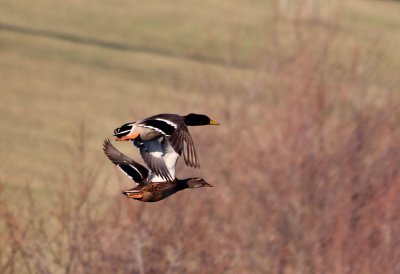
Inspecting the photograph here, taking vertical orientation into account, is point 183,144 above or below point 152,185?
above

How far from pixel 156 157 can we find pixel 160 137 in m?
0.21

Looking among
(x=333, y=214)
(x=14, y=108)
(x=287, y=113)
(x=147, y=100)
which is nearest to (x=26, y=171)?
(x=14, y=108)

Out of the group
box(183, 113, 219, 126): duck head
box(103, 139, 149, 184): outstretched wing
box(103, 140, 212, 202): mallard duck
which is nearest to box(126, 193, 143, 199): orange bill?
box(103, 140, 212, 202): mallard duck

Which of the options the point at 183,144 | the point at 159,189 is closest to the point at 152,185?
the point at 159,189

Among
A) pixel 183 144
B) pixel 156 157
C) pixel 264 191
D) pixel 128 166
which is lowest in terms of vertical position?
pixel 264 191

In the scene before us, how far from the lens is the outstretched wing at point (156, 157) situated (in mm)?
9297

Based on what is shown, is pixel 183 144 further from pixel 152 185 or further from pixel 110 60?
pixel 110 60

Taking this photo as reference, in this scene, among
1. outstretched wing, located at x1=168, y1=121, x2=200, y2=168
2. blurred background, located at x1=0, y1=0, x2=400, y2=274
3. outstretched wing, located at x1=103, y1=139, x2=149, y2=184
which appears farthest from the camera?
blurred background, located at x1=0, y1=0, x2=400, y2=274

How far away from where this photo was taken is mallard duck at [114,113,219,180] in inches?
365

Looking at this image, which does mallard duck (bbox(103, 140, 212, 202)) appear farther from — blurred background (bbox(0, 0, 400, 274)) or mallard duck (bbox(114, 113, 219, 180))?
blurred background (bbox(0, 0, 400, 274))

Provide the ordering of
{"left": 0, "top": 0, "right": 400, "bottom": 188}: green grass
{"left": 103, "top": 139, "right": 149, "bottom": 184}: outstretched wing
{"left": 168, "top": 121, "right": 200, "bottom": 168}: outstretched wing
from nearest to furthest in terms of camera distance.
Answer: {"left": 168, "top": 121, "right": 200, "bottom": 168}: outstretched wing < {"left": 103, "top": 139, "right": 149, "bottom": 184}: outstretched wing < {"left": 0, "top": 0, "right": 400, "bottom": 188}: green grass

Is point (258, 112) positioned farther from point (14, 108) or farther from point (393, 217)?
point (14, 108)

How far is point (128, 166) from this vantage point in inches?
392

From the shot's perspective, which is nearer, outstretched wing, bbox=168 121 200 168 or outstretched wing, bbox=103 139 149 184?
outstretched wing, bbox=168 121 200 168
